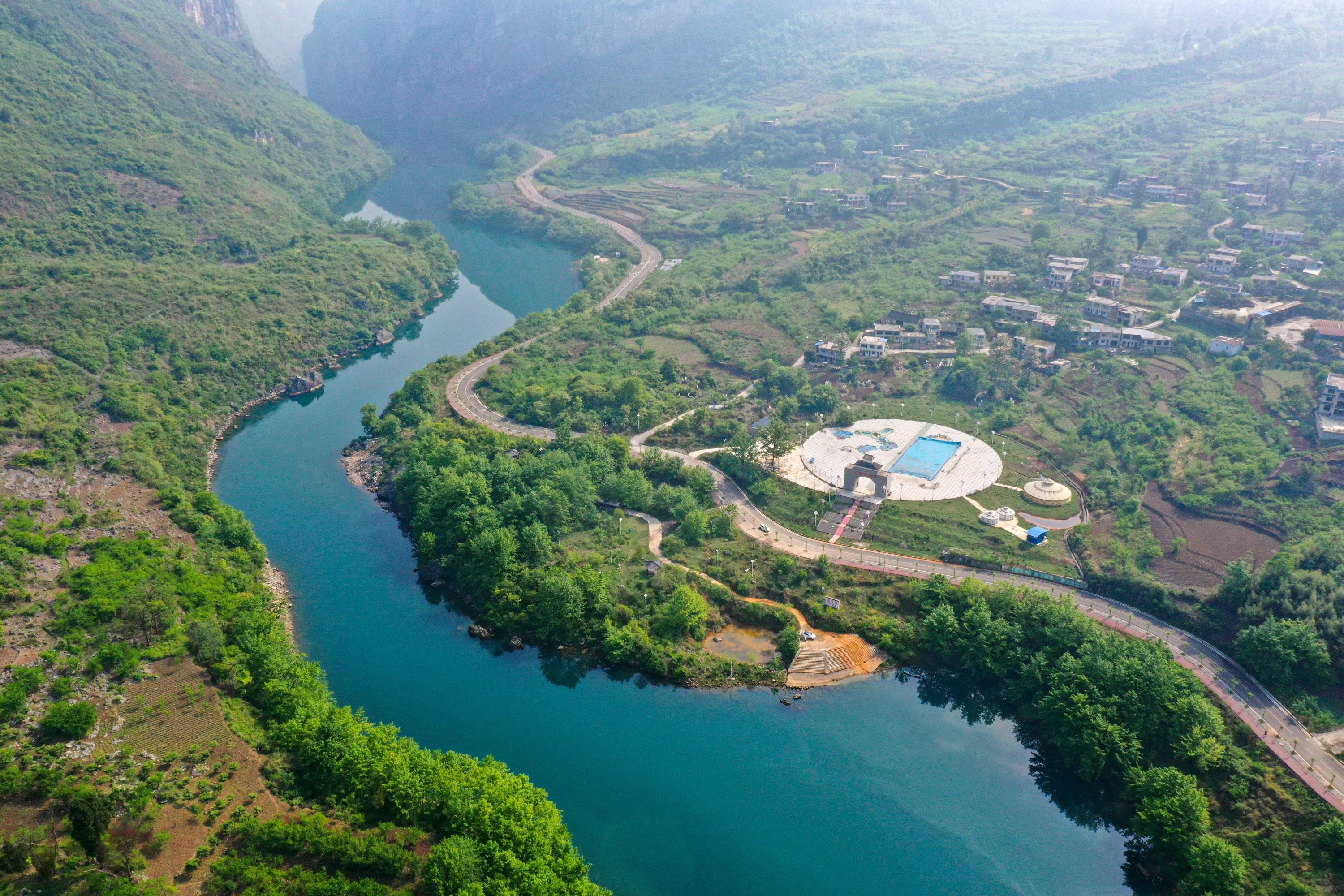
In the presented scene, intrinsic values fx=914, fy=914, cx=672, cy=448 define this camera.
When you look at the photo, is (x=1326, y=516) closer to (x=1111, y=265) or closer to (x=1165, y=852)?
(x=1165, y=852)

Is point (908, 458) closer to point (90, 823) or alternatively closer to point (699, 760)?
point (699, 760)

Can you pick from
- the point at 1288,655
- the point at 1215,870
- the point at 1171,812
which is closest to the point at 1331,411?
the point at 1288,655

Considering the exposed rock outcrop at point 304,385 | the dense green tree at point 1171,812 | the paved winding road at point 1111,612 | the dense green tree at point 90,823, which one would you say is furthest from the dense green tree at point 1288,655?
the exposed rock outcrop at point 304,385

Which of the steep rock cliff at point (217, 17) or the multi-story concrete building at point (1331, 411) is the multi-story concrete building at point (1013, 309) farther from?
the steep rock cliff at point (217, 17)

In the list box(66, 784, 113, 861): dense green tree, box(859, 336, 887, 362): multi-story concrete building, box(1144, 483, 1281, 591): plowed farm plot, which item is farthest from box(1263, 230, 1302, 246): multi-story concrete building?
box(66, 784, 113, 861): dense green tree

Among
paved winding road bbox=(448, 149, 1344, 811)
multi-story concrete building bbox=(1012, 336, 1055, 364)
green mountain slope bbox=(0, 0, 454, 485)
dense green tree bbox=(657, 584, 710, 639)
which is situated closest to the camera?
paved winding road bbox=(448, 149, 1344, 811)

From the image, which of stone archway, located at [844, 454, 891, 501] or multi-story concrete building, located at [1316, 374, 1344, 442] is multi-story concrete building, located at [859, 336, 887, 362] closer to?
stone archway, located at [844, 454, 891, 501]
